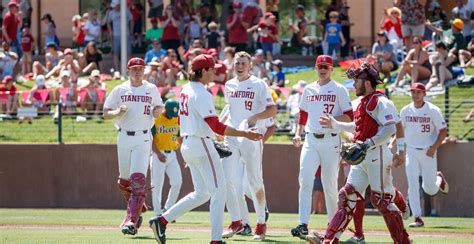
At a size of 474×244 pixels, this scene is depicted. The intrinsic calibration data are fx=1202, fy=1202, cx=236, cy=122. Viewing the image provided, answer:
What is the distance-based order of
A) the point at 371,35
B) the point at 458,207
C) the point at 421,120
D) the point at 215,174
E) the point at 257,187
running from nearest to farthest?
the point at 215,174, the point at 257,187, the point at 421,120, the point at 458,207, the point at 371,35

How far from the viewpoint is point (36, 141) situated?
2497 centimetres

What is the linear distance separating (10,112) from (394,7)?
31.5 ft

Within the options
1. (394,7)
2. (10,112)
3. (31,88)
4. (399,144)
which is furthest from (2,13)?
(399,144)

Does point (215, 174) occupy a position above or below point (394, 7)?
below

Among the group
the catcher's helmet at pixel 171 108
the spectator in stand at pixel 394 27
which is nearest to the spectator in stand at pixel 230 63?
the spectator in stand at pixel 394 27

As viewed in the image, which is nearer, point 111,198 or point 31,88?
point 111,198

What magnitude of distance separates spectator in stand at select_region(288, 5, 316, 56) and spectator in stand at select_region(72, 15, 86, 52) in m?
5.58

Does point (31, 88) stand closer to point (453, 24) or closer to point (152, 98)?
point (453, 24)

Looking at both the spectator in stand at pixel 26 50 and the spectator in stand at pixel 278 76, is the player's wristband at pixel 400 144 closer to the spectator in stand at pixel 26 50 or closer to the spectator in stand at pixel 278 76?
the spectator in stand at pixel 278 76

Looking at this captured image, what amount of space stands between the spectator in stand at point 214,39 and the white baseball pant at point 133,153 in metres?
14.5

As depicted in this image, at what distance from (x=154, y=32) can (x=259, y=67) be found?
580cm

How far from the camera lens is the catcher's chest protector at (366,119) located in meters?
12.7

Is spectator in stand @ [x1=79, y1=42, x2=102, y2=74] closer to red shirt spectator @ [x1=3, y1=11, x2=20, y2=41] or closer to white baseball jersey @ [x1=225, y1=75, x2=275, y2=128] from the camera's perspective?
red shirt spectator @ [x1=3, y1=11, x2=20, y2=41]

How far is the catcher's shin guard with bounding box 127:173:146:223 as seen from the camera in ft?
49.1
